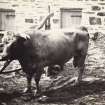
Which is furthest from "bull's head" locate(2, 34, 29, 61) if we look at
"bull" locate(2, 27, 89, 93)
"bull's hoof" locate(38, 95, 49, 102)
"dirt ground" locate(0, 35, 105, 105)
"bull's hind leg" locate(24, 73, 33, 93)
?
→ "bull's hoof" locate(38, 95, 49, 102)

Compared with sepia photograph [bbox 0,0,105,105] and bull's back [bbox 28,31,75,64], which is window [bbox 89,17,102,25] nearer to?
sepia photograph [bbox 0,0,105,105]

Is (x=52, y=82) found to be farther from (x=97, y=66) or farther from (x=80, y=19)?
(x=80, y=19)

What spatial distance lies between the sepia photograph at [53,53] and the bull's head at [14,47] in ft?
0.04

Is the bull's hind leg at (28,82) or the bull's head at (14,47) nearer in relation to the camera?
the bull's head at (14,47)

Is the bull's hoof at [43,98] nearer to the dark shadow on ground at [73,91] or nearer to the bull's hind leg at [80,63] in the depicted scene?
the dark shadow on ground at [73,91]

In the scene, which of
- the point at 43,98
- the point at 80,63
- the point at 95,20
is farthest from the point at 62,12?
the point at 43,98

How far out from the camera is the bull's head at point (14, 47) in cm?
412

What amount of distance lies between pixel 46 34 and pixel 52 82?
0.61 m

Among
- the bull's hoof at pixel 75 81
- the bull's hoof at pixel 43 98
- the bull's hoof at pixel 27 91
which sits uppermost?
the bull's hoof at pixel 75 81

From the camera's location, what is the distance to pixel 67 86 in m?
4.32

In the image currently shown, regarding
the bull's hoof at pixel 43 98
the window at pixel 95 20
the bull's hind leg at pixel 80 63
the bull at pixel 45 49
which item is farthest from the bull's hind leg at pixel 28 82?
the window at pixel 95 20

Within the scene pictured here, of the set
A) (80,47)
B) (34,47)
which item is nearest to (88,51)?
(80,47)

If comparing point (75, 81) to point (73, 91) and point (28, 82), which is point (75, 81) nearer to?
point (73, 91)

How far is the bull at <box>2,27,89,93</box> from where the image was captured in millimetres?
4148
